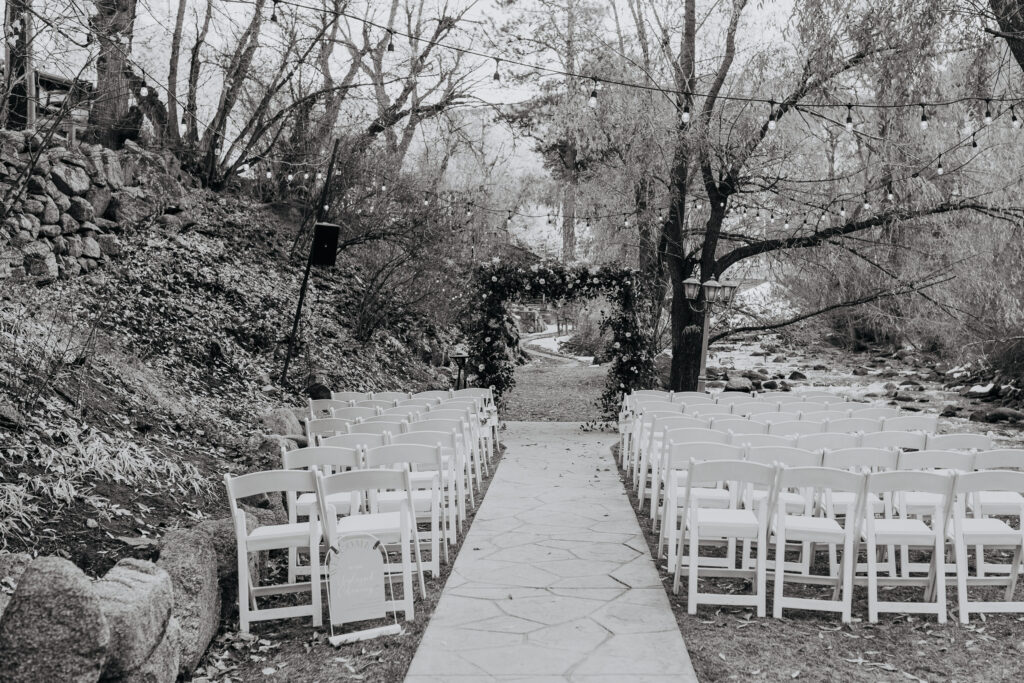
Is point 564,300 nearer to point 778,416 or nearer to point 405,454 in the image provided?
point 778,416

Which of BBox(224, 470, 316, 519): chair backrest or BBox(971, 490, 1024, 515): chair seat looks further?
BBox(971, 490, 1024, 515): chair seat

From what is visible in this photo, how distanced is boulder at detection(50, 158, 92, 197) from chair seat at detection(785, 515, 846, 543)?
35.6ft

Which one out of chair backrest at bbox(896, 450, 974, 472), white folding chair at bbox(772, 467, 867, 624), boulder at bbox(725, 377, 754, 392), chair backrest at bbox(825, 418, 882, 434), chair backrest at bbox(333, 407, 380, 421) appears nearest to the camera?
white folding chair at bbox(772, 467, 867, 624)

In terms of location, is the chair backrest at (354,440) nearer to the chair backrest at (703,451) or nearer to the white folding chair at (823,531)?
the chair backrest at (703,451)

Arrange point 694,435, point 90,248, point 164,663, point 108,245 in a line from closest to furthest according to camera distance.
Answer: point 164,663, point 694,435, point 90,248, point 108,245

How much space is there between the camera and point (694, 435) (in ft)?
22.4

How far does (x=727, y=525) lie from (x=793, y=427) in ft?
8.83

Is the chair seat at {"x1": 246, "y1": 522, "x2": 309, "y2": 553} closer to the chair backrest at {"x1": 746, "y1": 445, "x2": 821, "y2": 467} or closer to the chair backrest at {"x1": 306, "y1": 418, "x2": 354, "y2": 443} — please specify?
the chair backrest at {"x1": 746, "y1": 445, "x2": 821, "y2": 467}

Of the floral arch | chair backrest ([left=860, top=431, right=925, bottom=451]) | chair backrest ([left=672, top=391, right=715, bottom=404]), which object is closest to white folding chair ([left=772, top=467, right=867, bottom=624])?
chair backrest ([left=860, top=431, right=925, bottom=451])

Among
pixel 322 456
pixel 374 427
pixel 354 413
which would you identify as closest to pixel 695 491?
pixel 322 456

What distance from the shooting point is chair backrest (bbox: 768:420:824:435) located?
294 inches

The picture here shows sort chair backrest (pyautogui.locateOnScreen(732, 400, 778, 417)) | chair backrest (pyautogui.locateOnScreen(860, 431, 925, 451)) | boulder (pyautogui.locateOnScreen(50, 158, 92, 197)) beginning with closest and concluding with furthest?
chair backrest (pyautogui.locateOnScreen(860, 431, 925, 451)) < chair backrest (pyautogui.locateOnScreen(732, 400, 778, 417)) < boulder (pyautogui.locateOnScreen(50, 158, 92, 197))

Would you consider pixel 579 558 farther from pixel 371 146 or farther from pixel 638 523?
pixel 371 146

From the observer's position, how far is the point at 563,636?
461 centimetres
